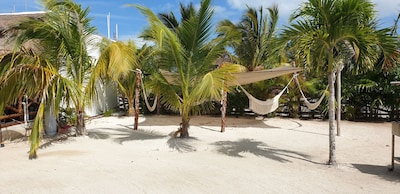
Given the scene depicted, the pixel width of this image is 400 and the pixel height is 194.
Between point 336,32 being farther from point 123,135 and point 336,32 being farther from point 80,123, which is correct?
point 80,123

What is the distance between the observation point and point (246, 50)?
10367mm

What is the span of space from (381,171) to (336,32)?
1.72 m

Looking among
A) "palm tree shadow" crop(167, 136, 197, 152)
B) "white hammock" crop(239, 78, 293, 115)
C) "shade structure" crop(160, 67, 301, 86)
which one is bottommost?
"palm tree shadow" crop(167, 136, 197, 152)

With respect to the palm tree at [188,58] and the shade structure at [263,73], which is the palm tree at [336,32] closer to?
the palm tree at [188,58]

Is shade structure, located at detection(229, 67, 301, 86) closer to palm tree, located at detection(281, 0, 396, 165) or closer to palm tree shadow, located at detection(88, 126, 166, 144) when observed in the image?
palm tree shadow, located at detection(88, 126, 166, 144)

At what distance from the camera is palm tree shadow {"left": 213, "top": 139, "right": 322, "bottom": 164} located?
4582 millimetres

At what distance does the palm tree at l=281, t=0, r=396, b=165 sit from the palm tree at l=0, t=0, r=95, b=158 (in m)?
3.08

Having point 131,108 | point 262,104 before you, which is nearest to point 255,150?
point 262,104

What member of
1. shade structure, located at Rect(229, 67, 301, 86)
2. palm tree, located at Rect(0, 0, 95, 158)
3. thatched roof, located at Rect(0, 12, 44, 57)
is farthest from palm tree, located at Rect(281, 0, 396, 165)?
thatched roof, located at Rect(0, 12, 44, 57)

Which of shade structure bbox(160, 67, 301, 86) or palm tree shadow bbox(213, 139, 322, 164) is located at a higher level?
shade structure bbox(160, 67, 301, 86)

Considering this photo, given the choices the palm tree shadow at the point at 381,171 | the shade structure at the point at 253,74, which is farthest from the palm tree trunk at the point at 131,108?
the palm tree shadow at the point at 381,171

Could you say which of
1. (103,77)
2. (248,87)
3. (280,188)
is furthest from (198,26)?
(248,87)

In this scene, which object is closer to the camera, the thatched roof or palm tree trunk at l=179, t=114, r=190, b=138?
the thatched roof

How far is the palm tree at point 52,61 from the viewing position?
4.15m
